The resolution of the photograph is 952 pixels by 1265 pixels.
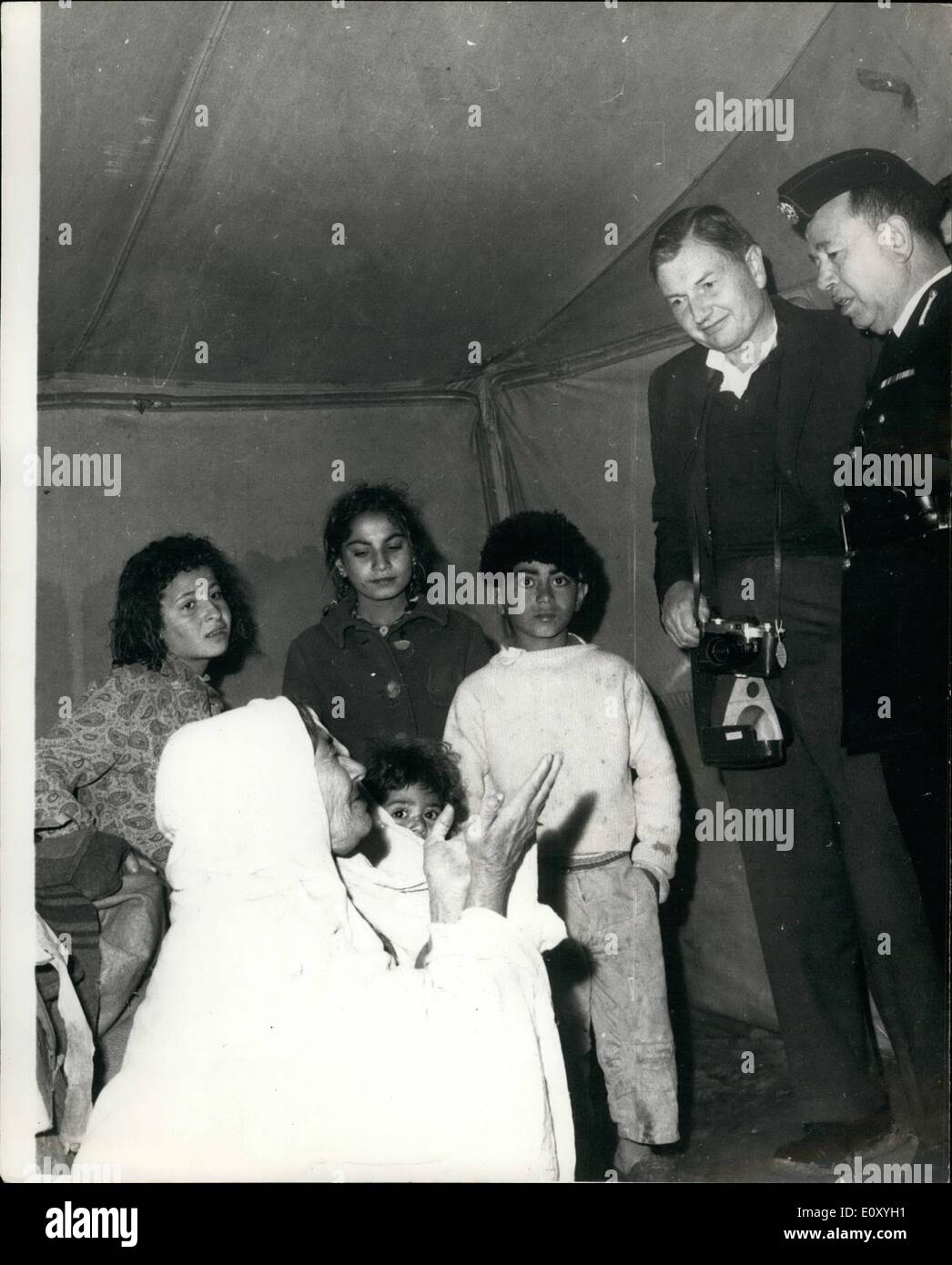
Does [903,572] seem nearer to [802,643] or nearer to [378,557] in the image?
[802,643]

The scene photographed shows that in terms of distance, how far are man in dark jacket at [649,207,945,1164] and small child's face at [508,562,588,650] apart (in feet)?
0.62

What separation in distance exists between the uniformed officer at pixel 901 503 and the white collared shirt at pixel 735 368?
0.14 m

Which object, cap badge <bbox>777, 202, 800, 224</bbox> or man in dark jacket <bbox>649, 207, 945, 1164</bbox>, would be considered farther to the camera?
cap badge <bbox>777, 202, 800, 224</bbox>

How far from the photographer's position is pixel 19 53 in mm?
1828

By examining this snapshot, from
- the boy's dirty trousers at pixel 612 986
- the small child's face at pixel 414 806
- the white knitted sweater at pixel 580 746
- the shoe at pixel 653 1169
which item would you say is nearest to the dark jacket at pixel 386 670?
the white knitted sweater at pixel 580 746

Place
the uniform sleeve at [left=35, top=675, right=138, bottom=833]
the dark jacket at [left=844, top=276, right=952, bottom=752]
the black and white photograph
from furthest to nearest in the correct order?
the uniform sleeve at [left=35, top=675, right=138, bottom=833] → the dark jacket at [left=844, top=276, right=952, bottom=752] → the black and white photograph

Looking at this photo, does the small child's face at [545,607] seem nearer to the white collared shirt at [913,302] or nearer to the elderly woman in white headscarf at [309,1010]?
the elderly woman in white headscarf at [309,1010]

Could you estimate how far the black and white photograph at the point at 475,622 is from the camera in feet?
5.23

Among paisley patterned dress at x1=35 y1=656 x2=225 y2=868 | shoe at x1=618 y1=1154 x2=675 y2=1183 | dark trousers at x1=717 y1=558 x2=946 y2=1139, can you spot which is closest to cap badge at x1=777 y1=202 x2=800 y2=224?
Answer: dark trousers at x1=717 y1=558 x2=946 y2=1139

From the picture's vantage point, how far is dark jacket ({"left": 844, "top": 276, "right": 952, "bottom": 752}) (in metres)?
1.81

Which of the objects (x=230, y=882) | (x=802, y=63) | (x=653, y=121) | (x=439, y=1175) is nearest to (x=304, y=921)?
(x=230, y=882)

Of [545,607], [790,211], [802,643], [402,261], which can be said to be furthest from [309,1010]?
[790,211]

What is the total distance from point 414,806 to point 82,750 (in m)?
0.59

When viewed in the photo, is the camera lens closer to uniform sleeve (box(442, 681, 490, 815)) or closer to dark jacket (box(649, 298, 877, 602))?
dark jacket (box(649, 298, 877, 602))
